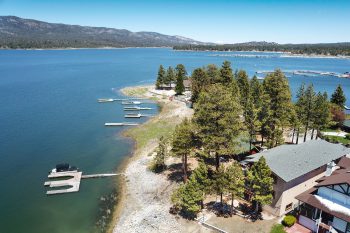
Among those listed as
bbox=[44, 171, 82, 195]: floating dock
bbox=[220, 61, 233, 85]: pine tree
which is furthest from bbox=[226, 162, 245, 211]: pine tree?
bbox=[220, 61, 233, 85]: pine tree

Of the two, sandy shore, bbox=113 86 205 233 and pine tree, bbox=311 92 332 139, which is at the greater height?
pine tree, bbox=311 92 332 139

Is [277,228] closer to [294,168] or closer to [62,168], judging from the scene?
[294,168]

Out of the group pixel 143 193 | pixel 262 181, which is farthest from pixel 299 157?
pixel 143 193

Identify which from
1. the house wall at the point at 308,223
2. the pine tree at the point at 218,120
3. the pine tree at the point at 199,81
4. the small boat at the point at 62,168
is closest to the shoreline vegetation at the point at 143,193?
the small boat at the point at 62,168

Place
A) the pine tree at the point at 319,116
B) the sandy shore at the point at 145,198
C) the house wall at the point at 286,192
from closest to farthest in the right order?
the house wall at the point at 286,192, the sandy shore at the point at 145,198, the pine tree at the point at 319,116

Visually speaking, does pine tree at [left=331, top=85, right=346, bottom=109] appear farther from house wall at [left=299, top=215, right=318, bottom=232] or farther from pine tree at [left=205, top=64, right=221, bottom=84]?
house wall at [left=299, top=215, right=318, bottom=232]

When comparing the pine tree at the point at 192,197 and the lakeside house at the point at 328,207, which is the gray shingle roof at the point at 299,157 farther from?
the pine tree at the point at 192,197

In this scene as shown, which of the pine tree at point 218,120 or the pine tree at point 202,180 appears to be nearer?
the pine tree at point 202,180
